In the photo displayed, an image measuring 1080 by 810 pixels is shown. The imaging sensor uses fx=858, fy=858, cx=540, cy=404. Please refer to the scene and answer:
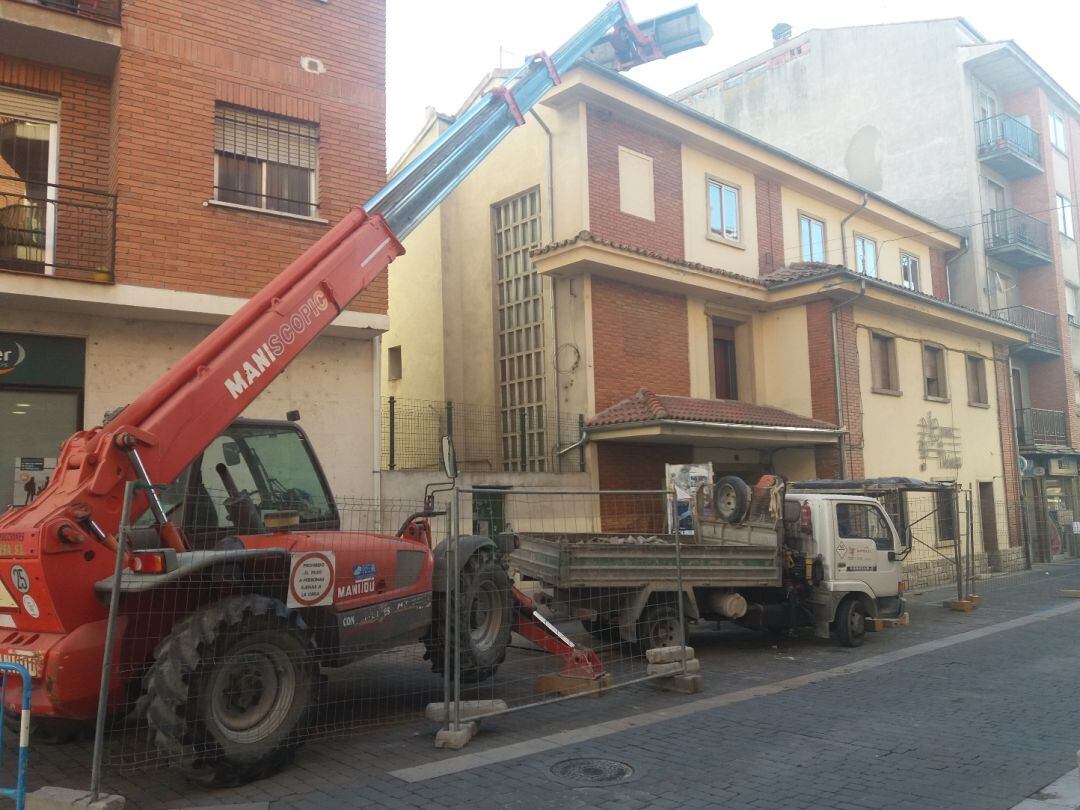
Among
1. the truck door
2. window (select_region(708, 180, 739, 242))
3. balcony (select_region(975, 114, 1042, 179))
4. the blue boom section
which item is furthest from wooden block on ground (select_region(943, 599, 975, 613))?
balcony (select_region(975, 114, 1042, 179))

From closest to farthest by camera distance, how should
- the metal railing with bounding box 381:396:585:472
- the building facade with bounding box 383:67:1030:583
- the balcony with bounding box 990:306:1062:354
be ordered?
the metal railing with bounding box 381:396:585:472
the building facade with bounding box 383:67:1030:583
the balcony with bounding box 990:306:1062:354

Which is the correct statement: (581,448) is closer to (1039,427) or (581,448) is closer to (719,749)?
(719,749)

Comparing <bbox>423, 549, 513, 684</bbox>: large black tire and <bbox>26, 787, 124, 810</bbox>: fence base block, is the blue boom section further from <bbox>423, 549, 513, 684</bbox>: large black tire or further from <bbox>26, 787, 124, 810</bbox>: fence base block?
<bbox>26, 787, 124, 810</bbox>: fence base block

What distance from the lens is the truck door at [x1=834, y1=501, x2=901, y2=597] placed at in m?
11.4

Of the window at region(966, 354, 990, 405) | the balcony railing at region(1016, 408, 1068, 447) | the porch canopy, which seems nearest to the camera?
the porch canopy

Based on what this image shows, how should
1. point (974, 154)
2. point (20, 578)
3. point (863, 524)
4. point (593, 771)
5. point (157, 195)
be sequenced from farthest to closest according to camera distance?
1. point (974, 154)
2. point (863, 524)
3. point (157, 195)
4. point (593, 771)
5. point (20, 578)

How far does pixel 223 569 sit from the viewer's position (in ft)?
17.6

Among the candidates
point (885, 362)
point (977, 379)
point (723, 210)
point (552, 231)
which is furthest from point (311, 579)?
point (977, 379)

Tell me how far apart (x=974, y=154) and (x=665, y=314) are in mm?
15948

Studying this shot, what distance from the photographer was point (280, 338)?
636 cm

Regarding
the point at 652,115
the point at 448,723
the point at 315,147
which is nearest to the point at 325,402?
the point at 315,147

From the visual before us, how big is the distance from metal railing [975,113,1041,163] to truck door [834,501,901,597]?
20.2 metres

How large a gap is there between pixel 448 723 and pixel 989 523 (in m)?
21.7

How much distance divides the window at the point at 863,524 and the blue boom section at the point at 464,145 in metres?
6.64
